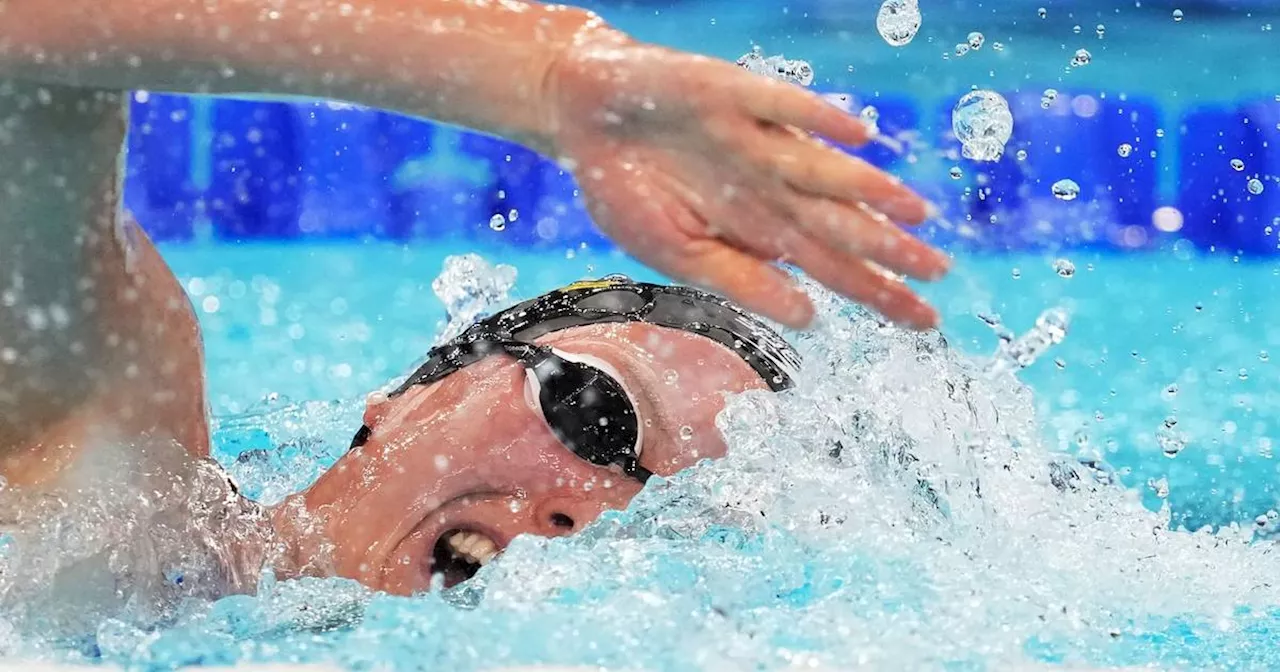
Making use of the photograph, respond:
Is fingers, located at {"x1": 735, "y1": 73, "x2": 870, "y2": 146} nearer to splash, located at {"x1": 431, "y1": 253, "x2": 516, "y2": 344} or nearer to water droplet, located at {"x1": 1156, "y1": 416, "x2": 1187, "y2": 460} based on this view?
splash, located at {"x1": 431, "y1": 253, "x2": 516, "y2": 344}

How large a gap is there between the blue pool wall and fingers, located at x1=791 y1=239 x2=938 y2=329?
9.42 feet

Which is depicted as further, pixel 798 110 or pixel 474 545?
pixel 474 545

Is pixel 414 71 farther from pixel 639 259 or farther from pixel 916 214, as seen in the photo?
pixel 916 214

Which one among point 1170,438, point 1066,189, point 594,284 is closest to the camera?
point 594,284

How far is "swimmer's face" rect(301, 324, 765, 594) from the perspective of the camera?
48.8 inches

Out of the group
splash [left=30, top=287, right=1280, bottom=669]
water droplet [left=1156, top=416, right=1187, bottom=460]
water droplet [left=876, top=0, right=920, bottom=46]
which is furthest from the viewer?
water droplet [left=876, top=0, right=920, bottom=46]

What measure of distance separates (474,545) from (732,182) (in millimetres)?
702

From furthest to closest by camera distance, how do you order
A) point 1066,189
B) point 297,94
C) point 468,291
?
point 1066,189
point 468,291
point 297,94

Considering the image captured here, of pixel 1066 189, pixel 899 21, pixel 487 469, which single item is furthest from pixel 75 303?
pixel 899 21

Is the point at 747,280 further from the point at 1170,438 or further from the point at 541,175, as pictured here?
the point at 541,175

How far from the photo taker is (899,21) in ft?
12.2

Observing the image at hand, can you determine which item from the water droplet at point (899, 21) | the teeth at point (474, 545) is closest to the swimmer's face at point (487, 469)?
the teeth at point (474, 545)

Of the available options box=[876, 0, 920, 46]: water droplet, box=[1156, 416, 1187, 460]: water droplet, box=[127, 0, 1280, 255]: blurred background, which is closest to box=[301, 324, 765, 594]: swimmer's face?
box=[1156, 416, 1187, 460]: water droplet

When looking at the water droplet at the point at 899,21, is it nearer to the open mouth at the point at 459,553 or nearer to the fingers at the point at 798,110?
the open mouth at the point at 459,553
